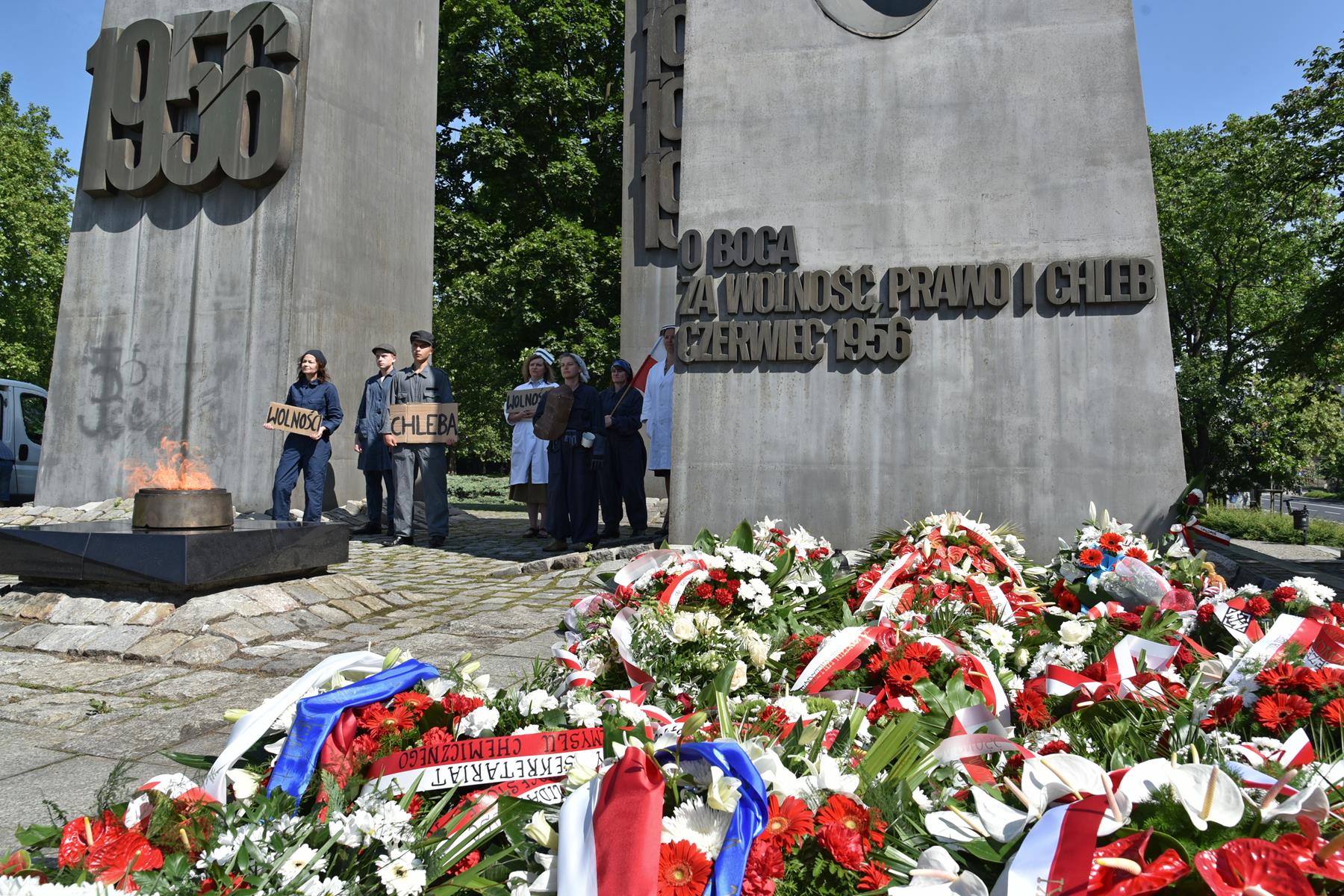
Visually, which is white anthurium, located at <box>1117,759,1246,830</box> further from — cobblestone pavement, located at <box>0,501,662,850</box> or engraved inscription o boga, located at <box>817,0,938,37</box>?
engraved inscription o boga, located at <box>817,0,938,37</box>

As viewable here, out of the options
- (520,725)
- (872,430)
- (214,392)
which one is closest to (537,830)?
(520,725)

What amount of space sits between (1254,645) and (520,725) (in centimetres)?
168

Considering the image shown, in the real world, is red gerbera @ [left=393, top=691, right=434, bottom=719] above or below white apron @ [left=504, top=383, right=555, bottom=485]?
below

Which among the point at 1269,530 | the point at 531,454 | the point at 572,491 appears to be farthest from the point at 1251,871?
the point at 1269,530

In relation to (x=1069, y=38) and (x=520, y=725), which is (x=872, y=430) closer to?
(x=1069, y=38)

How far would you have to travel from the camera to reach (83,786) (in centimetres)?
294

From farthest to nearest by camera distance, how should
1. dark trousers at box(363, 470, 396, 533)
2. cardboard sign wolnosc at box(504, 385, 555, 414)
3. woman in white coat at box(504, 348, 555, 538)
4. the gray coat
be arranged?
woman in white coat at box(504, 348, 555, 538), dark trousers at box(363, 470, 396, 533), cardboard sign wolnosc at box(504, 385, 555, 414), the gray coat

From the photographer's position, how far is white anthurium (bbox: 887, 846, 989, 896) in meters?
1.34

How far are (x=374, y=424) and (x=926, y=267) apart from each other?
6.39m

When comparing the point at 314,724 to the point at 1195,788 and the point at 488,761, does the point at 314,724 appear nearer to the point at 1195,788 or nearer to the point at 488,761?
the point at 488,761

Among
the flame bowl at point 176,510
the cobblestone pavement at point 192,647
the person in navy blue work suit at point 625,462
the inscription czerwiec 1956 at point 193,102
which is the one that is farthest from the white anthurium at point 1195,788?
the inscription czerwiec 1956 at point 193,102

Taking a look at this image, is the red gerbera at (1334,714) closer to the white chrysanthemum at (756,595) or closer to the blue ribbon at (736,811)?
the blue ribbon at (736,811)

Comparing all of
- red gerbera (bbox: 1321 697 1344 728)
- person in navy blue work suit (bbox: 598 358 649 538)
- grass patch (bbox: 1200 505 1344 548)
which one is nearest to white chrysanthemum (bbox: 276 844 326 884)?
red gerbera (bbox: 1321 697 1344 728)

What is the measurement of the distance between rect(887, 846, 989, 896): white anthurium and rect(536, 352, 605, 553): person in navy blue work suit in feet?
26.5
